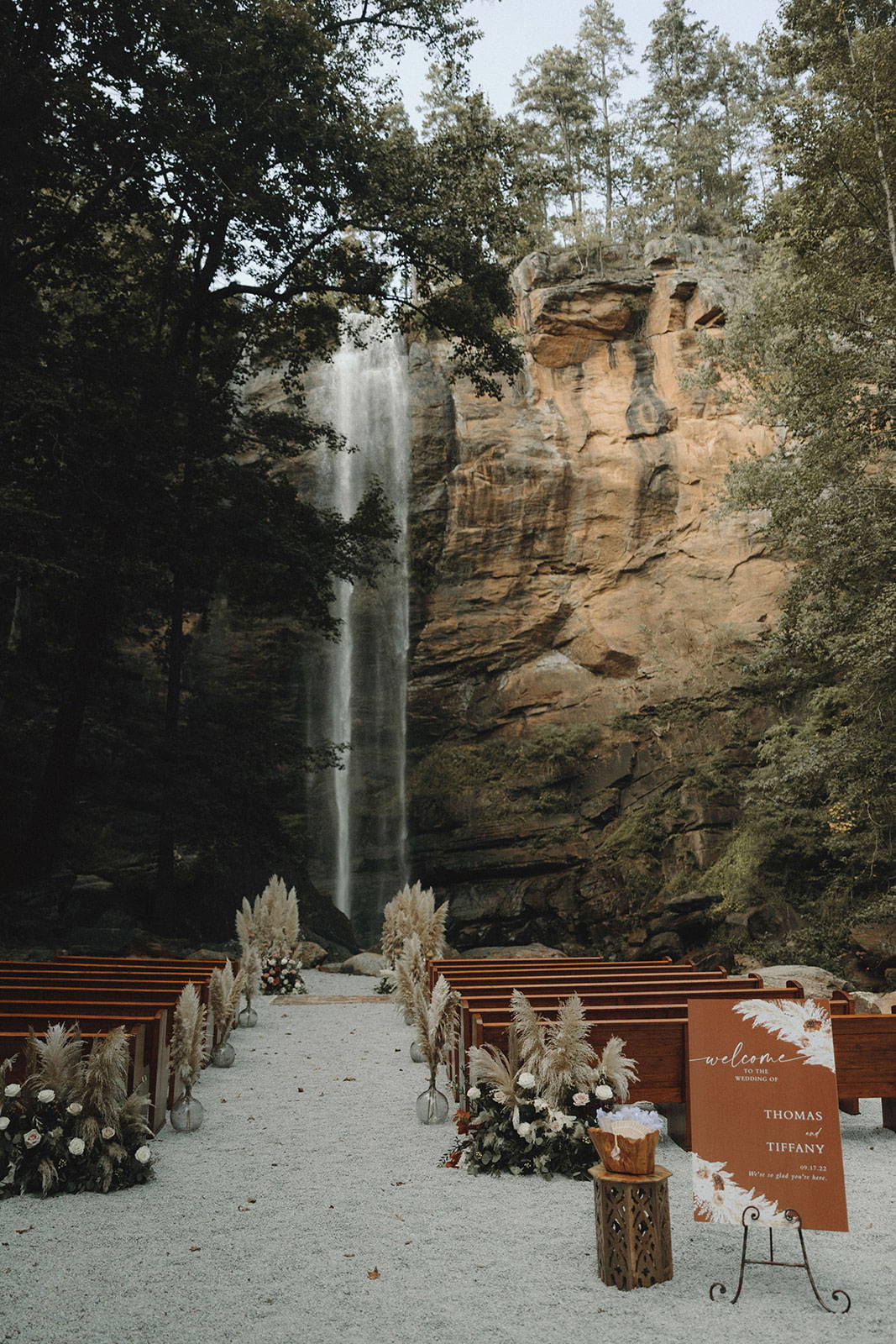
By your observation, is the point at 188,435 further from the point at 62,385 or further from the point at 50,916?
the point at 50,916

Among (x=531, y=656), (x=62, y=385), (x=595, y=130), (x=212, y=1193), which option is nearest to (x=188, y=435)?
(x=62, y=385)

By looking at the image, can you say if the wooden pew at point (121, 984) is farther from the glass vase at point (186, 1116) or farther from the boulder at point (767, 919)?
the boulder at point (767, 919)

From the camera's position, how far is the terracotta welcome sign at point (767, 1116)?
3.47m

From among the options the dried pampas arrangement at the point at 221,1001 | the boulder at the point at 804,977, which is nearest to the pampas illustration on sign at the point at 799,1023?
the dried pampas arrangement at the point at 221,1001

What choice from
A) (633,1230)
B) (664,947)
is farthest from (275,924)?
(633,1230)

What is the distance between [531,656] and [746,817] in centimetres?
797

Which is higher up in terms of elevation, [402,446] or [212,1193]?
[402,446]

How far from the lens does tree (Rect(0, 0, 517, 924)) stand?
13641mm

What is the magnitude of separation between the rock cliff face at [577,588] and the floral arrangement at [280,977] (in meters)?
8.93

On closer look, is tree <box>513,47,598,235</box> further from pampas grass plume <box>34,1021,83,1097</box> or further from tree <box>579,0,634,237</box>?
pampas grass plume <box>34,1021,83,1097</box>

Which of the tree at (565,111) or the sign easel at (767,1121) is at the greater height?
the tree at (565,111)

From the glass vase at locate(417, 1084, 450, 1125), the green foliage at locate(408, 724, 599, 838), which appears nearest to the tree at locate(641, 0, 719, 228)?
the green foliage at locate(408, 724, 599, 838)

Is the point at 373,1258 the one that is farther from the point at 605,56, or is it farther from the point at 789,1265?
the point at 605,56

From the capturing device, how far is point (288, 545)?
1673 centimetres
